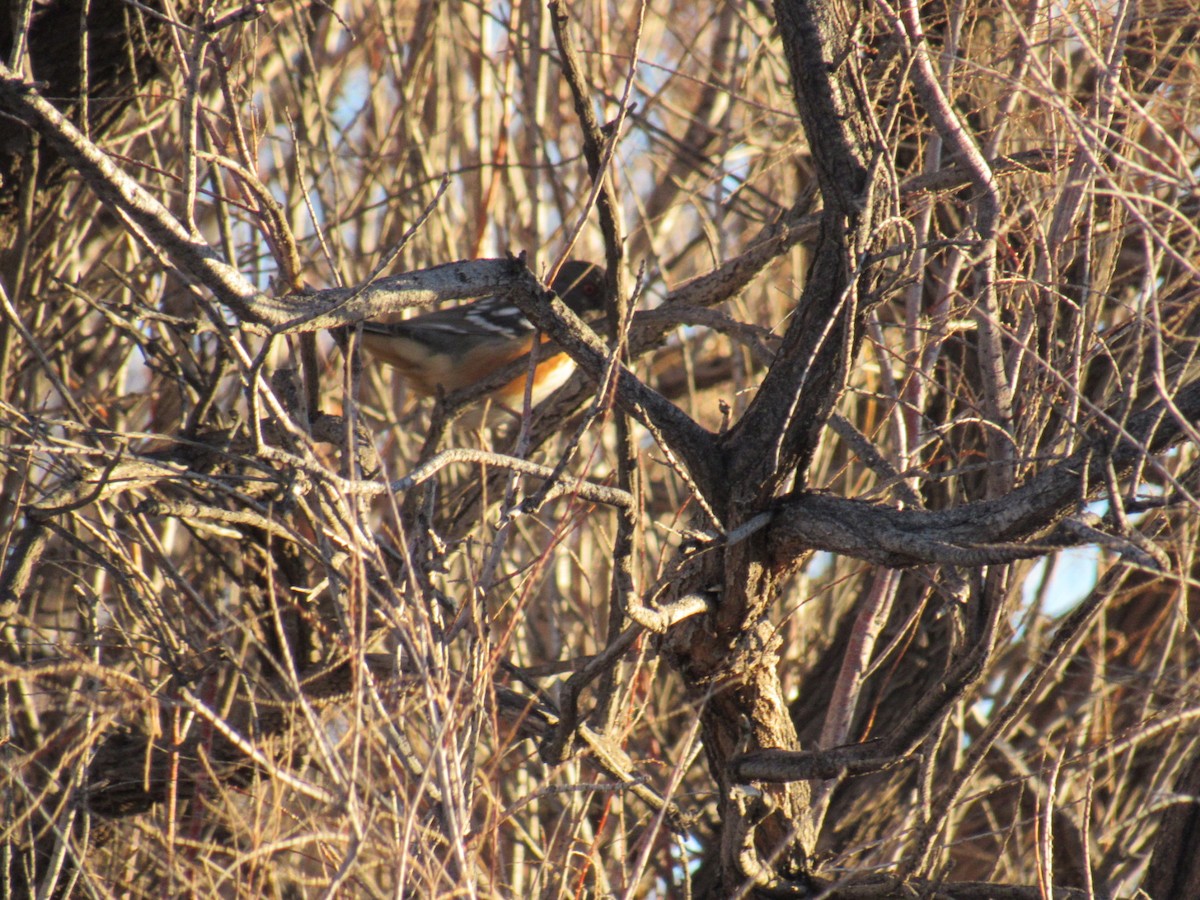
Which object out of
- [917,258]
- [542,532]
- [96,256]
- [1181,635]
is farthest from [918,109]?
[96,256]

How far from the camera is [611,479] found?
12.2 feet

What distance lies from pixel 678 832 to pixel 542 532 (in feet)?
8.30

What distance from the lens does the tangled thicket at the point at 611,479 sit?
1.97m

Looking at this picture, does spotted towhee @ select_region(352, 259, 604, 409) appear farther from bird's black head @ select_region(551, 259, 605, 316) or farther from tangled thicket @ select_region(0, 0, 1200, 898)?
tangled thicket @ select_region(0, 0, 1200, 898)

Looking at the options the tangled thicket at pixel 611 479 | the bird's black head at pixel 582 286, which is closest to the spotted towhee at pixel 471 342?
the bird's black head at pixel 582 286

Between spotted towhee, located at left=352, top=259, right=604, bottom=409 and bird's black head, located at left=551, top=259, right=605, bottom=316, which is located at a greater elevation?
bird's black head, located at left=551, top=259, right=605, bottom=316

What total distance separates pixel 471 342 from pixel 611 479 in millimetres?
1562

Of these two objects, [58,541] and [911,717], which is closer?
[911,717]

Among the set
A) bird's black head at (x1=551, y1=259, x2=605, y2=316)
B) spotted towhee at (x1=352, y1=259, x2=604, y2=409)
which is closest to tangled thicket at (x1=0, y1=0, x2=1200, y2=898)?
spotted towhee at (x1=352, y1=259, x2=604, y2=409)

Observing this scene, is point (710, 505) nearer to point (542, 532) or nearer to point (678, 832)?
point (678, 832)

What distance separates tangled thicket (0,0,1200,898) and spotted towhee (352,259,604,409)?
25cm

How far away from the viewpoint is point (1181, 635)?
13.4 feet

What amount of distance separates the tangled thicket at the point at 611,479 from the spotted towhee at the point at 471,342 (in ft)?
0.81

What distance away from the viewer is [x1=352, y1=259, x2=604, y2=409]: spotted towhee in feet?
15.6
